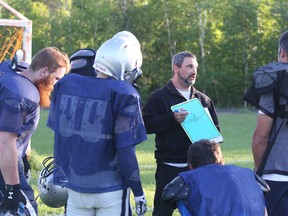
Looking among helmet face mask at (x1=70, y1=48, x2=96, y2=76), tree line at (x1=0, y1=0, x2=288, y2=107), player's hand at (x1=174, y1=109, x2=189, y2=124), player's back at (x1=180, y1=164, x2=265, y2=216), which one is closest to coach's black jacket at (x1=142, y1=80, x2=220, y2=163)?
player's hand at (x1=174, y1=109, x2=189, y2=124)

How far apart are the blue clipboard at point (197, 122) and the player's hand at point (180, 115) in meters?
0.04

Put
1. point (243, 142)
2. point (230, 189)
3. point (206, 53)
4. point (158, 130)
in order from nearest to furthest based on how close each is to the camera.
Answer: point (230, 189), point (158, 130), point (243, 142), point (206, 53)

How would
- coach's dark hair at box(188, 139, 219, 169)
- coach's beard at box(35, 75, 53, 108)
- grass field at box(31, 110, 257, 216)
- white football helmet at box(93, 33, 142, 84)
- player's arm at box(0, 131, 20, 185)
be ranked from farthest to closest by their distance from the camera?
grass field at box(31, 110, 257, 216)
coach's beard at box(35, 75, 53, 108)
player's arm at box(0, 131, 20, 185)
white football helmet at box(93, 33, 142, 84)
coach's dark hair at box(188, 139, 219, 169)

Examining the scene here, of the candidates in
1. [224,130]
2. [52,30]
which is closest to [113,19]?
[52,30]

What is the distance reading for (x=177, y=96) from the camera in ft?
19.7

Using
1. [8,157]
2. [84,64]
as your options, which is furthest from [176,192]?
[84,64]

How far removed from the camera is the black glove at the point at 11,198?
4523 millimetres

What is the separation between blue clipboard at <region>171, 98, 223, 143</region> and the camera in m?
5.77

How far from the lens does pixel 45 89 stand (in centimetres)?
482

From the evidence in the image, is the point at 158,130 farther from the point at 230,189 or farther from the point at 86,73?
the point at 230,189

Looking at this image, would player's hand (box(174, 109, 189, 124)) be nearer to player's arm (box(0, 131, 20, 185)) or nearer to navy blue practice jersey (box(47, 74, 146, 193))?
navy blue practice jersey (box(47, 74, 146, 193))

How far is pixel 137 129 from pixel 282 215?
1249 millimetres

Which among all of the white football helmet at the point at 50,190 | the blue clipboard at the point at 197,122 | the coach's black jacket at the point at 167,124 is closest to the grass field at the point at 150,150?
the coach's black jacket at the point at 167,124

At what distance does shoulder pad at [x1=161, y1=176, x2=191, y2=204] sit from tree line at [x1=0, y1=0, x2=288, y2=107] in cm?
2738
